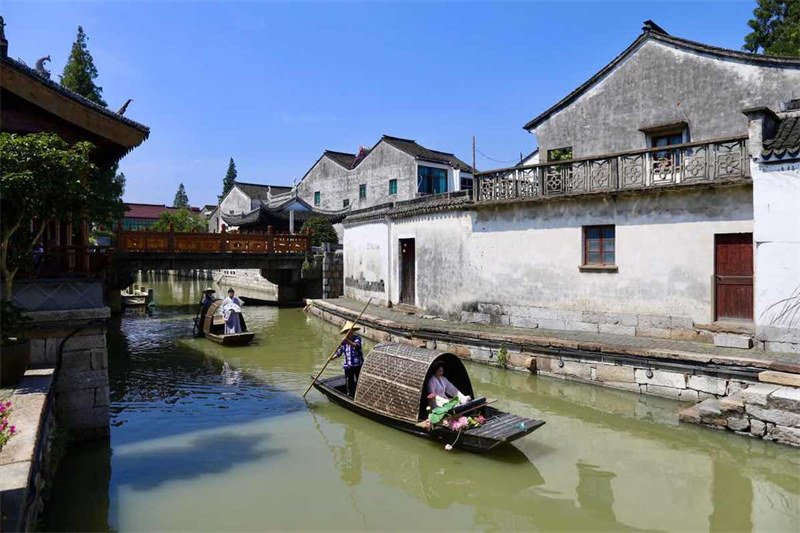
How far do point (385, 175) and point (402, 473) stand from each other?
27.4 m

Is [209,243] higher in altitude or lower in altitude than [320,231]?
lower

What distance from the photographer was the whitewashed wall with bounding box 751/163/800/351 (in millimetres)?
9297

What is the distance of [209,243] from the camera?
22281 millimetres

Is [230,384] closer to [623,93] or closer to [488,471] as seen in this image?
[488,471]

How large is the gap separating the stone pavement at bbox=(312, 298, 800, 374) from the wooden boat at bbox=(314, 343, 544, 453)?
3.69 m

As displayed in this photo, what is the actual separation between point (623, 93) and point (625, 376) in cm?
838

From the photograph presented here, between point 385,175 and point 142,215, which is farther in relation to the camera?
point 142,215

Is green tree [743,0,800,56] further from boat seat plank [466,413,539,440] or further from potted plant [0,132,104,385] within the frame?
potted plant [0,132,104,385]

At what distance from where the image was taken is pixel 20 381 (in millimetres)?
6582

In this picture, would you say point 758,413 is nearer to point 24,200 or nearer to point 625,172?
point 625,172

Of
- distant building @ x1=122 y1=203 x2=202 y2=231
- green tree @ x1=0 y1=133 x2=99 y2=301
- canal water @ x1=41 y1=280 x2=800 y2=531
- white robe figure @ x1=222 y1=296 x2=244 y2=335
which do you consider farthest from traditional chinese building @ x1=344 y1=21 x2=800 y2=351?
distant building @ x1=122 y1=203 x2=202 y2=231

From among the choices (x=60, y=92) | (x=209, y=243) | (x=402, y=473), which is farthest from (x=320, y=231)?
(x=402, y=473)

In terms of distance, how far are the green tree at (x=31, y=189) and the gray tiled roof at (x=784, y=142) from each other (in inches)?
422


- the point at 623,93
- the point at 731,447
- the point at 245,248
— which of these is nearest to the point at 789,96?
the point at 623,93
